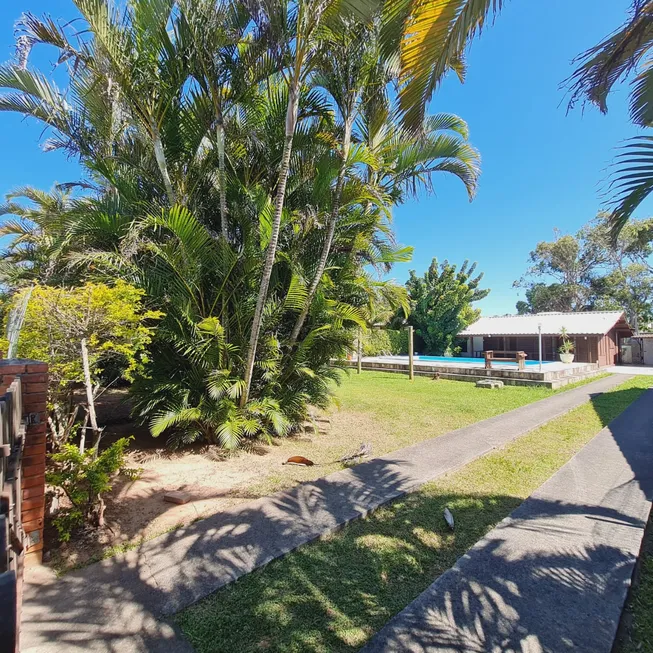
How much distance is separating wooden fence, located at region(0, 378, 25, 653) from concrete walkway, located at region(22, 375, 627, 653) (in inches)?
13.9

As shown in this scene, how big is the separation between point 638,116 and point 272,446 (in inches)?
254

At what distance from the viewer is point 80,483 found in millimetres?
3570

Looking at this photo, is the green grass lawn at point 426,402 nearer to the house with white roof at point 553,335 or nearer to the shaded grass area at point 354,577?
the shaded grass area at point 354,577

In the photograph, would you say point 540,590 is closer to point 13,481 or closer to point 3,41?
point 13,481

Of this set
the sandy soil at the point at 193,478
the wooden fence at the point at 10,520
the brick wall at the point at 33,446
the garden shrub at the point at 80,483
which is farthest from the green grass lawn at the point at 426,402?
the wooden fence at the point at 10,520

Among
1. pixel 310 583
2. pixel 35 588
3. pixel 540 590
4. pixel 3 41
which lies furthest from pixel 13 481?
pixel 3 41

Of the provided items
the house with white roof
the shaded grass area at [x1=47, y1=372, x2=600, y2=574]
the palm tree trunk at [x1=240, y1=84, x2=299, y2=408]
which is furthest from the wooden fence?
the house with white roof

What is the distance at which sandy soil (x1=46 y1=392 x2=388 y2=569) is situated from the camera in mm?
3453

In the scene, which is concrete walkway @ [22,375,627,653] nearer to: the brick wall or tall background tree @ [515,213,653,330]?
the brick wall

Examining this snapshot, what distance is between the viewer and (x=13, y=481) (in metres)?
2.54

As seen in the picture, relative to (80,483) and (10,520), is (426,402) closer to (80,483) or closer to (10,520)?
(80,483)

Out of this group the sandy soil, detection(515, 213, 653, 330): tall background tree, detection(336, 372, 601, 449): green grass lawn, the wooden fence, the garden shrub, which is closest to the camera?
the wooden fence

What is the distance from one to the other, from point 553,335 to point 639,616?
23718 mm

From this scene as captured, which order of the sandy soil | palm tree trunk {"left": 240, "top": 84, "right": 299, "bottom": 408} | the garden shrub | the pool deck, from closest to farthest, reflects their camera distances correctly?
the garden shrub
the sandy soil
palm tree trunk {"left": 240, "top": 84, "right": 299, "bottom": 408}
the pool deck
